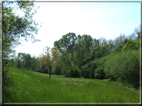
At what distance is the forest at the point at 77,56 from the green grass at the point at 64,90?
10 cm

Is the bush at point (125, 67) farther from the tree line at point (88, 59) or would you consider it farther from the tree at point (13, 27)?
the tree at point (13, 27)

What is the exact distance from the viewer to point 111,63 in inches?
166

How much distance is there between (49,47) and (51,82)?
67 centimetres

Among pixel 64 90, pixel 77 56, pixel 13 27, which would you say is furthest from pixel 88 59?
pixel 13 27

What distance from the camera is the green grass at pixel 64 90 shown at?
420 cm

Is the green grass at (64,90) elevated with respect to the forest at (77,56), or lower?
lower

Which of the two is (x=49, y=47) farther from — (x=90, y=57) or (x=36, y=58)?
(x=90, y=57)

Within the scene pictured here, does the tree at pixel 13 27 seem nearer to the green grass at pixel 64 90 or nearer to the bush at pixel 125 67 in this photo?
the green grass at pixel 64 90

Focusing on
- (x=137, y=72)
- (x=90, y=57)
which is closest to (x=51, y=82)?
(x=90, y=57)

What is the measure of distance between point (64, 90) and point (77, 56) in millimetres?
705

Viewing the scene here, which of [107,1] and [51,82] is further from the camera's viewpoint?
[51,82]

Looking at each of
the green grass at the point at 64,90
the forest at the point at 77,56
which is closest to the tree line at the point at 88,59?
the forest at the point at 77,56

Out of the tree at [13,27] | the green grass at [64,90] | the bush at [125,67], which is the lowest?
the green grass at [64,90]

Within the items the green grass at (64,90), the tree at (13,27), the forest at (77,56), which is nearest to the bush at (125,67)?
the forest at (77,56)
